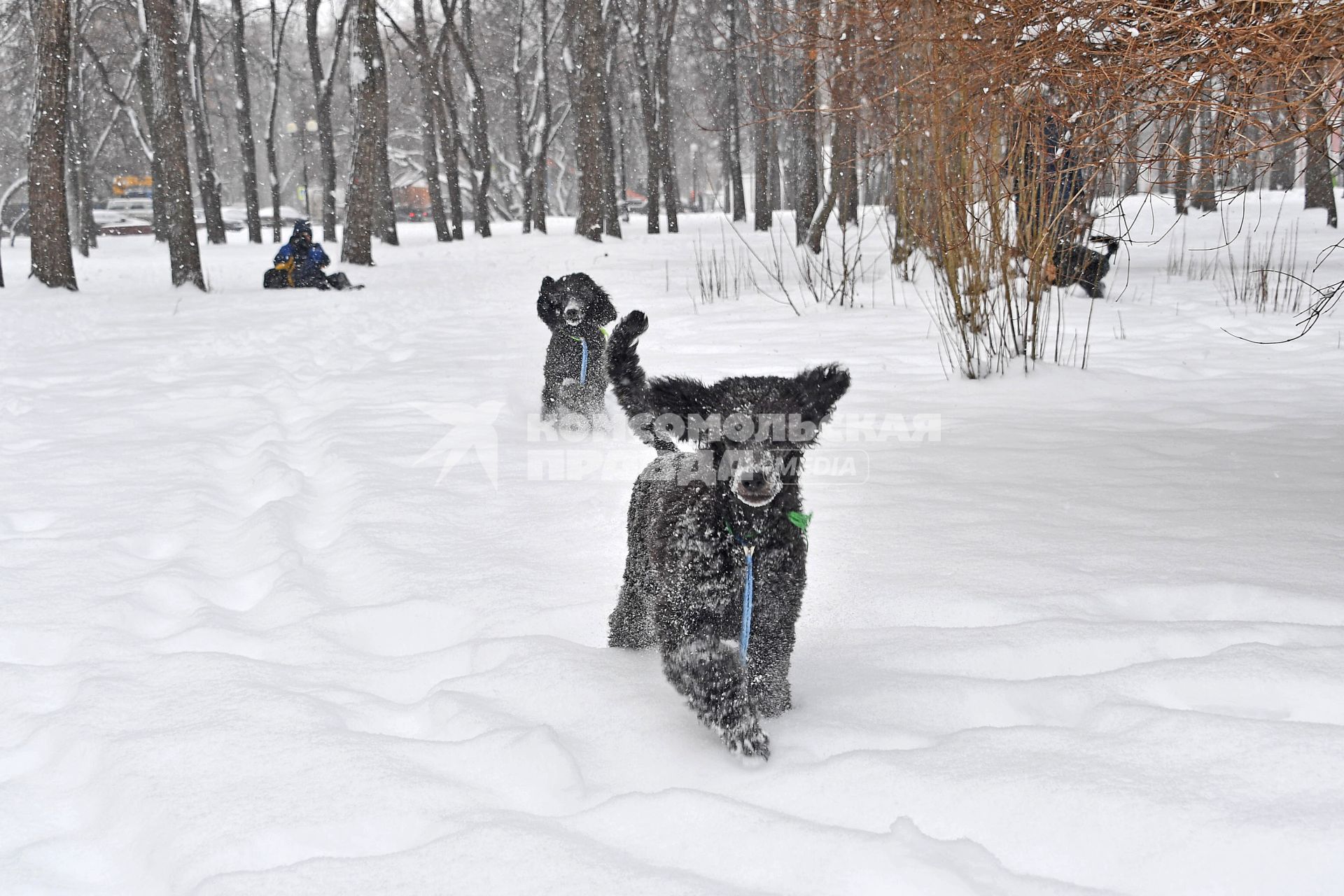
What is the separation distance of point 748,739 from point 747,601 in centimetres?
36

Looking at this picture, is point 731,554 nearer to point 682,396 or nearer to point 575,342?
point 682,396

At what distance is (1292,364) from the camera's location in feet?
22.9

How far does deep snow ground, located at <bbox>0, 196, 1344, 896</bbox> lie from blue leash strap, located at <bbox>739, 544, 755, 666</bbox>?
0.31 meters

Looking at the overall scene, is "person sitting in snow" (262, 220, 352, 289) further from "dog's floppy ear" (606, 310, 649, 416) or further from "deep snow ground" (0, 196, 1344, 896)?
"dog's floppy ear" (606, 310, 649, 416)

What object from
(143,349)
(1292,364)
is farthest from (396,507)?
(1292,364)

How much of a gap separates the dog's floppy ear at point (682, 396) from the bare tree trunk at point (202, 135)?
24234 millimetres

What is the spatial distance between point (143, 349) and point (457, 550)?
6.66m

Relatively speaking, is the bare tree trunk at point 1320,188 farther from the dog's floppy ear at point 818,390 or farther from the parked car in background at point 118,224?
the parked car in background at point 118,224

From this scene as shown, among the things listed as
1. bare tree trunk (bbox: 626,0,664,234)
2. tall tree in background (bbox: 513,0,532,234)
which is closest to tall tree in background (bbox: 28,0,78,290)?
bare tree trunk (bbox: 626,0,664,234)

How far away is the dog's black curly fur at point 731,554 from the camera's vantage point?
2.45m

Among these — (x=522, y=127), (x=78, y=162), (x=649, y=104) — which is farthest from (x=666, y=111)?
(x=78, y=162)

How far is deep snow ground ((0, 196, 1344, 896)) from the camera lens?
6.72ft

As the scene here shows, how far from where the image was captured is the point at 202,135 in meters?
23.8

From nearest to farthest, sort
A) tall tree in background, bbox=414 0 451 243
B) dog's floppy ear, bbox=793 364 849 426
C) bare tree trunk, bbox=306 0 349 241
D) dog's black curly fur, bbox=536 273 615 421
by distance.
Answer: dog's floppy ear, bbox=793 364 849 426, dog's black curly fur, bbox=536 273 615 421, bare tree trunk, bbox=306 0 349 241, tall tree in background, bbox=414 0 451 243
